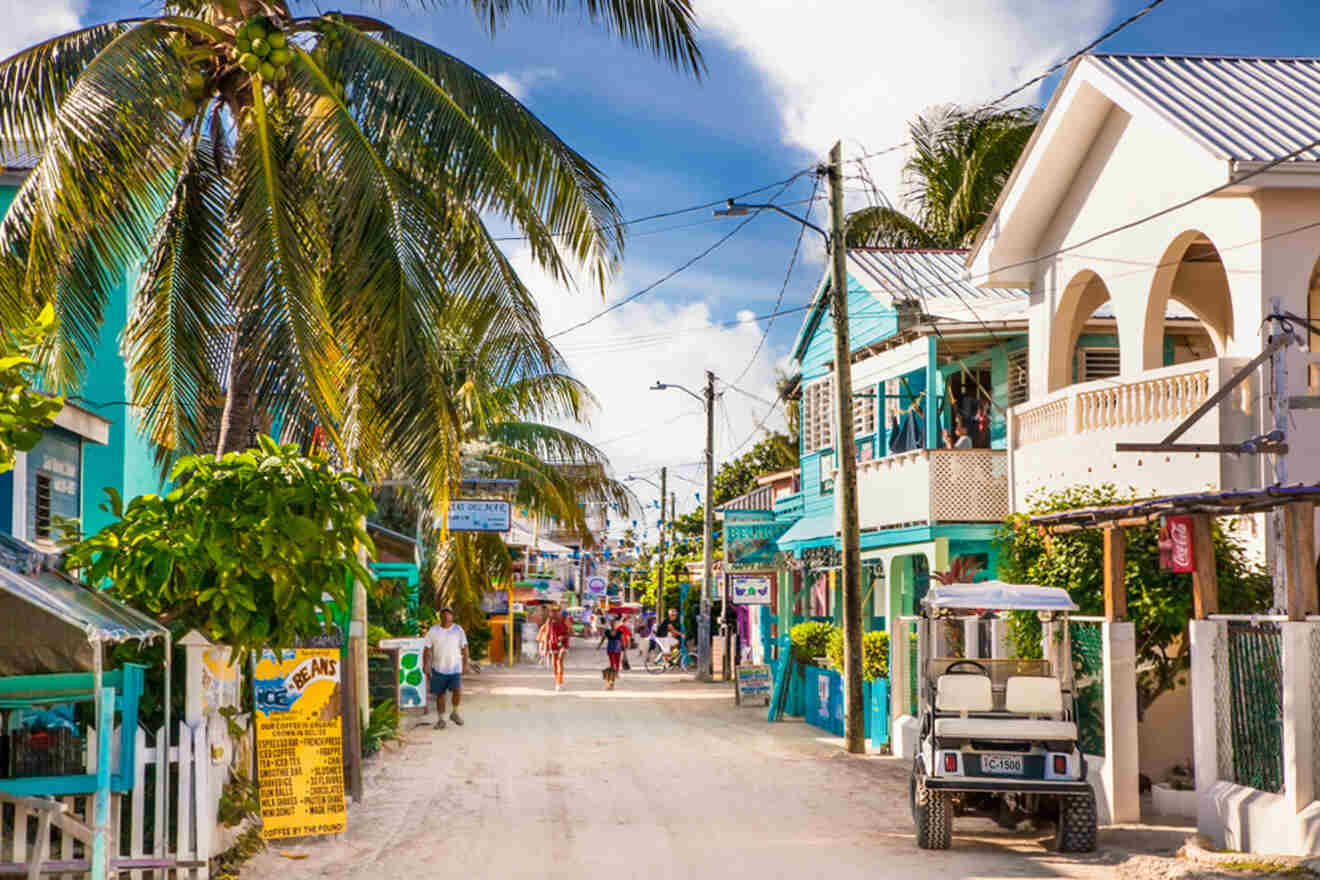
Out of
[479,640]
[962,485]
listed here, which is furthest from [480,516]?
[479,640]

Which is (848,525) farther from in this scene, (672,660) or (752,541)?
(672,660)

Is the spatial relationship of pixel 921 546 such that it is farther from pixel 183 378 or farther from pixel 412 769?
pixel 183 378

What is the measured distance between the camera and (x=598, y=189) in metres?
A: 15.7


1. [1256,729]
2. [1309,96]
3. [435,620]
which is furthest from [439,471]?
[435,620]

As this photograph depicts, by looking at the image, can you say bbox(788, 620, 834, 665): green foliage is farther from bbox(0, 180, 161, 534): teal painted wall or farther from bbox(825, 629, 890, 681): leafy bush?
bbox(0, 180, 161, 534): teal painted wall

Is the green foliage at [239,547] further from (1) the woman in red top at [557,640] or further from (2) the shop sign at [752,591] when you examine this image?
(1) the woman in red top at [557,640]

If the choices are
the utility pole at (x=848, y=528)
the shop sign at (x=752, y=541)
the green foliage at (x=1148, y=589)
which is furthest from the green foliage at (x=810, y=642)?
the green foliage at (x=1148, y=589)

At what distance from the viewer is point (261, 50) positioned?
14.6 meters

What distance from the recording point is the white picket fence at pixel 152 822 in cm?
1046

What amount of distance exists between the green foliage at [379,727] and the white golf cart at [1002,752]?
8272 mm

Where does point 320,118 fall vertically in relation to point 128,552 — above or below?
above

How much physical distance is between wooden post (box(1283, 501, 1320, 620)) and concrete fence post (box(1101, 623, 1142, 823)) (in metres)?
2.74

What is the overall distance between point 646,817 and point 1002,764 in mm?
3659

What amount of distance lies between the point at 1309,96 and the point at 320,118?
1295cm
